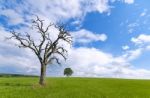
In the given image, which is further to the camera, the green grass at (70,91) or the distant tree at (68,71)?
the distant tree at (68,71)

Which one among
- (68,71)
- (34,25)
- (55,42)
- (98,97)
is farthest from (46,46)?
(68,71)

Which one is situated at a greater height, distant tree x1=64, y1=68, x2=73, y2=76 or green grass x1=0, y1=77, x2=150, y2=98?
distant tree x1=64, y1=68, x2=73, y2=76

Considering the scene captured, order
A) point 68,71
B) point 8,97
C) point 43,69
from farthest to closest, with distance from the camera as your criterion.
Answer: point 68,71 < point 43,69 < point 8,97

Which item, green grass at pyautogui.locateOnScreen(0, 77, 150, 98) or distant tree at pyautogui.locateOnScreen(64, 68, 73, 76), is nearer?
green grass at pyautogui.locateOnScreen(0, 77, 150, 98)

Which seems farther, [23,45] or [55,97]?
[23,45]

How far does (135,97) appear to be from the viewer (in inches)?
1478

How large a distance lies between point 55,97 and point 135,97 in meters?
11.7

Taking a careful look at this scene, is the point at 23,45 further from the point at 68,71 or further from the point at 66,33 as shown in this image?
the point at 68,71

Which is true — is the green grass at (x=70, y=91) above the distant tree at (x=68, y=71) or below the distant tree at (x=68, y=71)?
below

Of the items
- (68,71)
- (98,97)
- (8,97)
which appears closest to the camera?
(8,97)

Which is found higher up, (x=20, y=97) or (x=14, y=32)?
(x=14, y=32)

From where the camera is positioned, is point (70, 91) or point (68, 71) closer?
point (70, 91)

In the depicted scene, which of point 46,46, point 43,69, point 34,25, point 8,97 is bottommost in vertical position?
point 8,97

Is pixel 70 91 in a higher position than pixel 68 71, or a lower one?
lower
